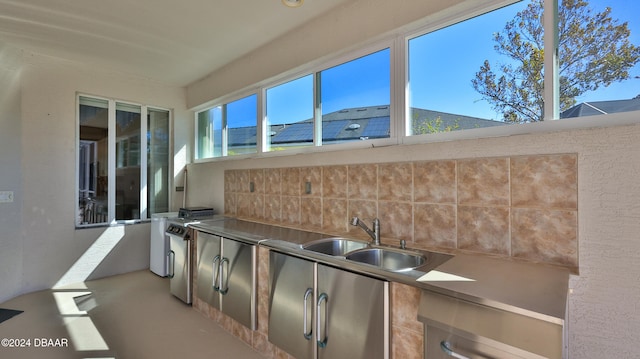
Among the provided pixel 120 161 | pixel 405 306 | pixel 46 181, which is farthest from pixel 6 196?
pixel 405 306

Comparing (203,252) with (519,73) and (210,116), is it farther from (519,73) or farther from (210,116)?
(519,73)

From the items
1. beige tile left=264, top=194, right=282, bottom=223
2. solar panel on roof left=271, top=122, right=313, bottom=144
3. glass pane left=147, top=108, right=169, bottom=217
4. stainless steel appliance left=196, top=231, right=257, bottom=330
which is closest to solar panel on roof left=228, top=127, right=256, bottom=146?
solar panel on roof left=271, top=122, right=313, bottom=144

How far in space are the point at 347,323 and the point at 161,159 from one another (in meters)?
4.02

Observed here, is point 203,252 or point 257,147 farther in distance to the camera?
point 257,147

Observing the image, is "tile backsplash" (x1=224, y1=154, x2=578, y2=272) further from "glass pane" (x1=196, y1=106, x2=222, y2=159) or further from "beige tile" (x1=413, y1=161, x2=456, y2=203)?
"glass pane" (x1=196, y1=106, x2=222, y2=159)

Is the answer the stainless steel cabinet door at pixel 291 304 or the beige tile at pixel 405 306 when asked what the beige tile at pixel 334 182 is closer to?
the stainless steel cabinet door at pixel 291 304

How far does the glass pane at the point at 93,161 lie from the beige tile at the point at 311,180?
2.99 m

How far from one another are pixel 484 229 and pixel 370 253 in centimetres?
70

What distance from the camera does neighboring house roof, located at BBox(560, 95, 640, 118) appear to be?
1.33 meters

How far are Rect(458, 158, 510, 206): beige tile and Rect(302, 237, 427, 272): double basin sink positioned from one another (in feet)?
1.52

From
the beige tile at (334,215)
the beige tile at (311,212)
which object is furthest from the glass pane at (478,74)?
the beige tile at (311,212)

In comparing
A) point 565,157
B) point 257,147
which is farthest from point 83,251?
point 565,157

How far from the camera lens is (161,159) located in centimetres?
448

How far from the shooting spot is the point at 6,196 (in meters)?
3.14
